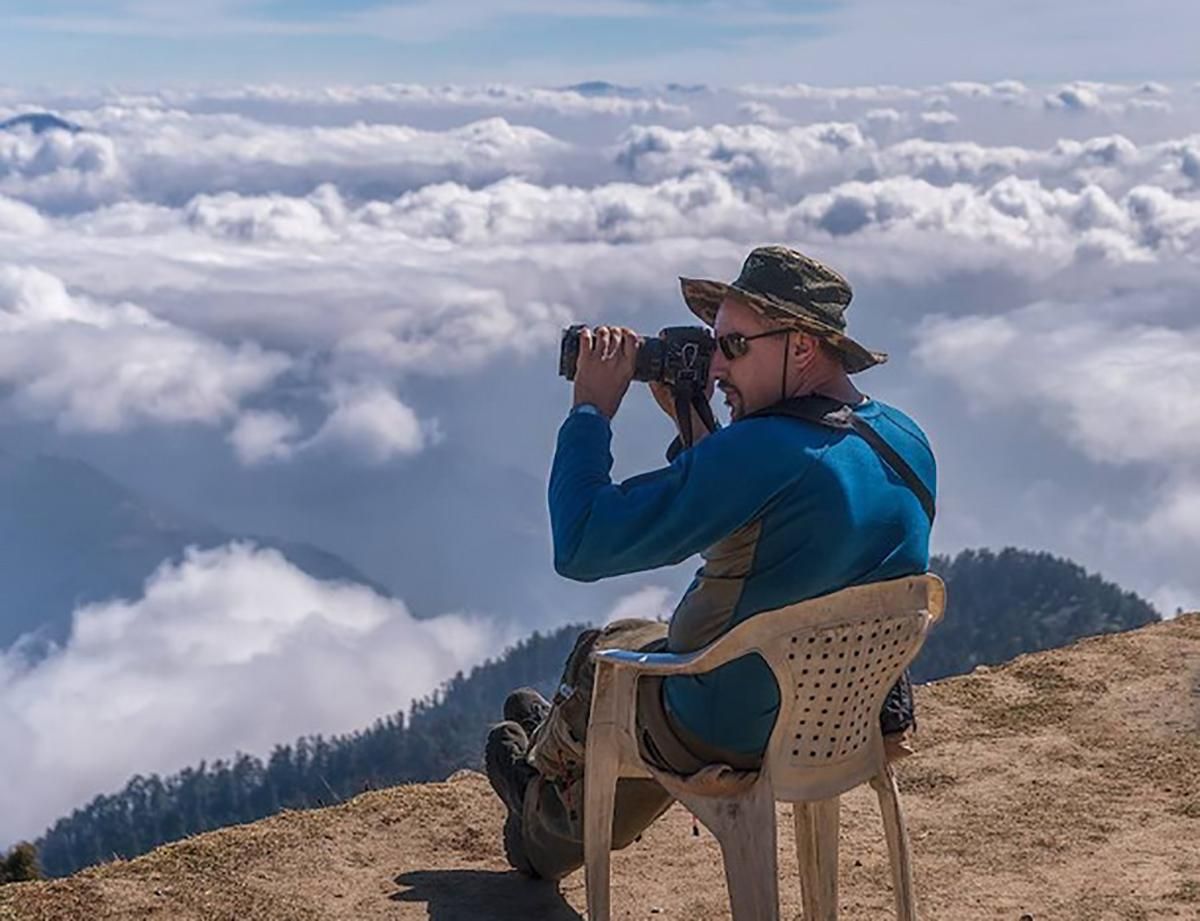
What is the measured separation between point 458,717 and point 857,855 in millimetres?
108362

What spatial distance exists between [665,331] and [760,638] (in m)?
0.92

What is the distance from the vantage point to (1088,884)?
6.13 m

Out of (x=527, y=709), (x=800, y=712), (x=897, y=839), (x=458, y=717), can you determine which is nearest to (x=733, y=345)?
(x=800, y=712)

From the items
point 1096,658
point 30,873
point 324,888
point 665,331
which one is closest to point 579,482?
point 665,331

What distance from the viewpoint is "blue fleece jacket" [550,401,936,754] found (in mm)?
3795

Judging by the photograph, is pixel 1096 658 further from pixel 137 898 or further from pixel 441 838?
pixel 137 898

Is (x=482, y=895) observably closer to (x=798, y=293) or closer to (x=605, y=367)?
(x=605, y=367)

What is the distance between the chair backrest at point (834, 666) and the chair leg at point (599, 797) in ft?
1.95

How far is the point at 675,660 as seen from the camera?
162 inches

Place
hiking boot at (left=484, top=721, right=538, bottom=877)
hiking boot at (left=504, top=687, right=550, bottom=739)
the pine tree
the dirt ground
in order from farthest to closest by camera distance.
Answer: the pine tree < hiking boot at (left=504, top=687, right=550, bottom=739) < the dirt ground < hiking boot at (left=484, top=721, right=538, bottom=877)

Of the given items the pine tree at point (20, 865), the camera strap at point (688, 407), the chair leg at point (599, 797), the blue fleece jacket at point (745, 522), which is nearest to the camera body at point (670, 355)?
the camera strap at point (688, 407)

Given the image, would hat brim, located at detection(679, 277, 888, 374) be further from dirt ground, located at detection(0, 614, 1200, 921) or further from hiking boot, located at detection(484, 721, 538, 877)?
dirt ground, located at detection(0, 614, 1200, 921)

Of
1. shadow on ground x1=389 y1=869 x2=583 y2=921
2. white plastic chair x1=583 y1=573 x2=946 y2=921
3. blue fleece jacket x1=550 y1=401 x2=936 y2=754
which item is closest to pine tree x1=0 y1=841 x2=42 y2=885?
shadow on ground x1=389 y1=869 x2=583 y2=921

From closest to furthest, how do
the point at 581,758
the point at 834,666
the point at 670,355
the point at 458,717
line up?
1. the point at 834,666
2. the point at 670,355
3. the point at 581,758
4. the point at 458,717
